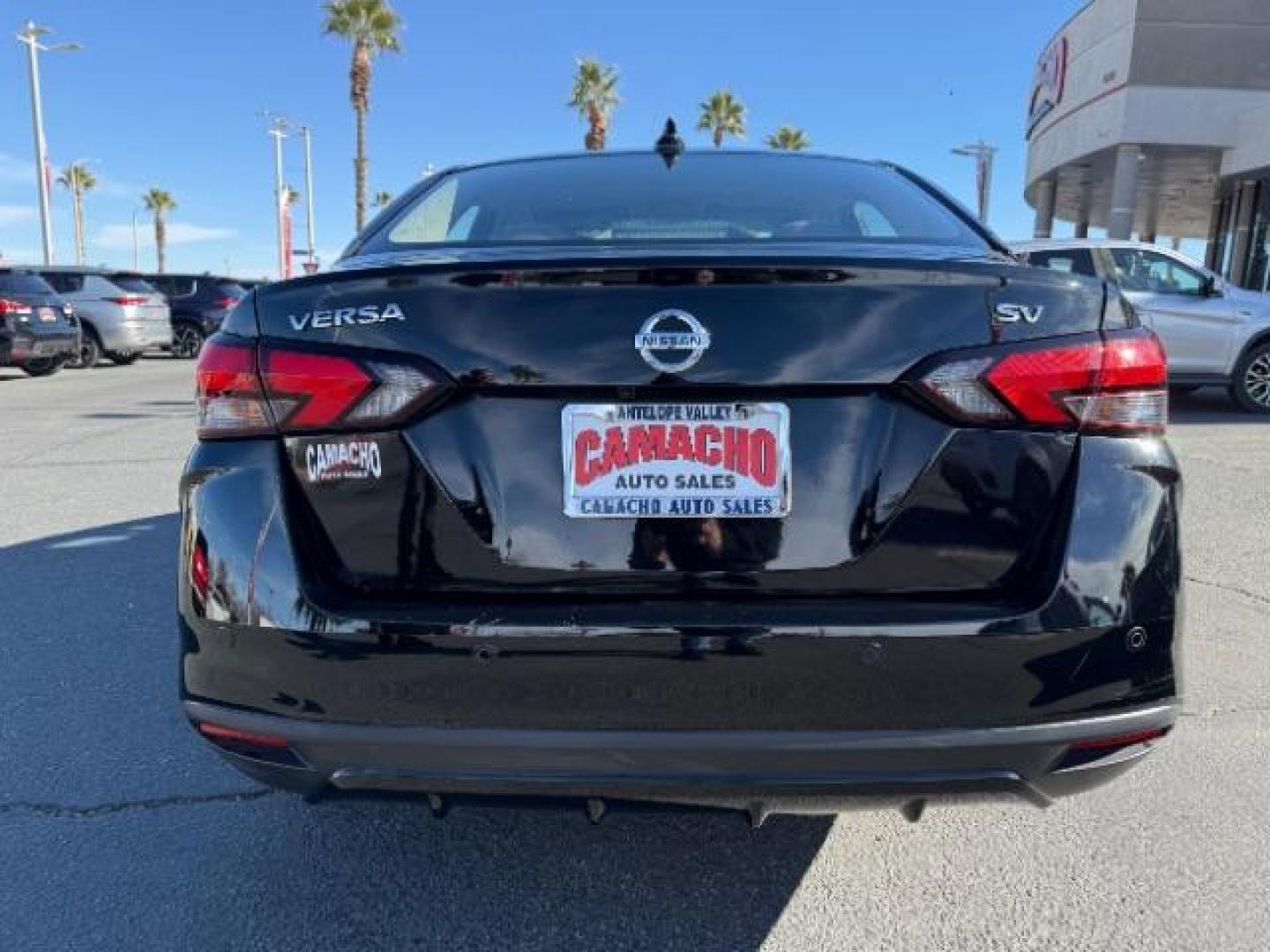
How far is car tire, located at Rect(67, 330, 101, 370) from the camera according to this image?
59.8 feet

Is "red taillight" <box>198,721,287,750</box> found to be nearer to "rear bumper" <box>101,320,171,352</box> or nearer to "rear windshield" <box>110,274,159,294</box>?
"rear bumper" <box>101,320,171,352</box>

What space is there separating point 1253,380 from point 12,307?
631 inches

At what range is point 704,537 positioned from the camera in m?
1.75

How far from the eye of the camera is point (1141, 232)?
129ft

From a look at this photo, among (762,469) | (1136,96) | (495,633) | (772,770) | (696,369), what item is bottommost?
(772,770)

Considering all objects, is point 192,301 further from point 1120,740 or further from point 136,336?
point 1120,740

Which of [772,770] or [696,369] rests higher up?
[696,369]

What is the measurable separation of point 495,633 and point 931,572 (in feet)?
2.43

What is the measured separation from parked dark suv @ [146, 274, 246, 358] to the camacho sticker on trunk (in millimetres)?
21559

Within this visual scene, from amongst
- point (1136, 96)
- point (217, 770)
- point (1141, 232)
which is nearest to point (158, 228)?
→ point (1141, 232)

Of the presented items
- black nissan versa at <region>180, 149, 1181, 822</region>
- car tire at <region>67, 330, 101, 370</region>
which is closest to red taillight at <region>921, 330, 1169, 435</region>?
black nissan versa at <region>180, 149, 1181, 822</region>

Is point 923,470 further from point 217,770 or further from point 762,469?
point 217,770

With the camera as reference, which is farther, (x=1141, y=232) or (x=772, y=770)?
(x=1141, y=232)

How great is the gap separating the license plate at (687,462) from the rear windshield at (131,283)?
762 inches
